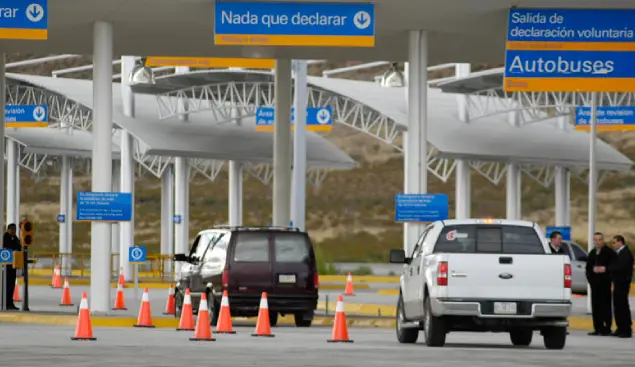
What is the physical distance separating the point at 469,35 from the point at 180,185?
30.6m

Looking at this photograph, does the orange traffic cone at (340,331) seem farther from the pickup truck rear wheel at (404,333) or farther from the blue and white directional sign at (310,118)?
the blue and white directional sign at (310,118)

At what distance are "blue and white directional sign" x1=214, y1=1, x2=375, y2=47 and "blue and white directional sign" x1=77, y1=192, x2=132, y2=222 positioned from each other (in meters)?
3.36

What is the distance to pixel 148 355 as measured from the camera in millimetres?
19938

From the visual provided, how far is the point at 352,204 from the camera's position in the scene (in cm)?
16662

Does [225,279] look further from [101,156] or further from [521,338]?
[521,338]

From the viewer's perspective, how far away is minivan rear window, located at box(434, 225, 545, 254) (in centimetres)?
2270

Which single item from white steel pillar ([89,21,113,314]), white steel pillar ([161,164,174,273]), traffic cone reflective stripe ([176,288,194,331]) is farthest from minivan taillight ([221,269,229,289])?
white steel pillar ([161,164,174,273])

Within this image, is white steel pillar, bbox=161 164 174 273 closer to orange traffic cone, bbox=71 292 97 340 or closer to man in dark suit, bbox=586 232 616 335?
man in dark suit, bbox=586 232 616 335

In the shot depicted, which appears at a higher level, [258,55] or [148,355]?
[258,55]

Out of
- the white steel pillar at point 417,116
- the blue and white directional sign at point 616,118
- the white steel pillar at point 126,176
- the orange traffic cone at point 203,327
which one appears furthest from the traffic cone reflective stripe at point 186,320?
the white steel pillar at point 126,176

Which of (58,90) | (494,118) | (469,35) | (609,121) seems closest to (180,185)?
(58,90)

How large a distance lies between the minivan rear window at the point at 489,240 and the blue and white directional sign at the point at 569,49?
23.7 feet

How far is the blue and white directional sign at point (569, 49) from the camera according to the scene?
29609 millimetres

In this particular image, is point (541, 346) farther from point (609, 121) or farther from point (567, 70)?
point (609, 121)
